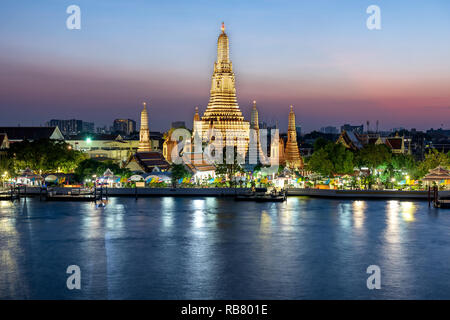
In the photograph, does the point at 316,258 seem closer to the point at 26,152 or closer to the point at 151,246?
the point at 151,246

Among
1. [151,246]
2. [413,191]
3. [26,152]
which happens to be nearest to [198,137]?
[26,152]

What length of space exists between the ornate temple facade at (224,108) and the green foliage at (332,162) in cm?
1624

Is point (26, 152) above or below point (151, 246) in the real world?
above

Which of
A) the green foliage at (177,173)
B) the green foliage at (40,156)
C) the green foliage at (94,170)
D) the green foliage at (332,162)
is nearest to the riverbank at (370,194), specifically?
the green foliage at (332,162)

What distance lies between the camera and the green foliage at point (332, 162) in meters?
62.2

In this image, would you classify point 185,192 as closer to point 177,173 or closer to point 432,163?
point 177,173

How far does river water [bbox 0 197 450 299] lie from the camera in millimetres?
23281

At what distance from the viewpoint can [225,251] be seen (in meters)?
30.0

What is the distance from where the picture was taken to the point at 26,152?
6238 cm

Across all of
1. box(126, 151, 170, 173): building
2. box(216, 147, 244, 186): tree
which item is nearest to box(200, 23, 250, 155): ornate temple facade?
box(126, 151, 170, 173): building

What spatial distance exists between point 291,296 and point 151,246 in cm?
1144

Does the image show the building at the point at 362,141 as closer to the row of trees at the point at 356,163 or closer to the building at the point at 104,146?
the row of trees at the point at 356,163
